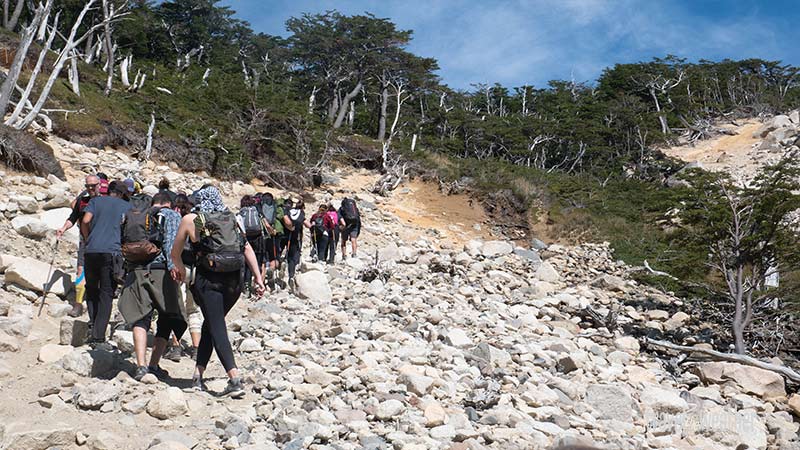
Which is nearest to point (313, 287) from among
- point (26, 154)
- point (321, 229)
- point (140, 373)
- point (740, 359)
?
point (321, 229)

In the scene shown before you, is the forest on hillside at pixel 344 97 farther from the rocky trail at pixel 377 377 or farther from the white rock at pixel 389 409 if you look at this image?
the white rock at pixel 389 409

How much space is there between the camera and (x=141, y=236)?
4.74 meters

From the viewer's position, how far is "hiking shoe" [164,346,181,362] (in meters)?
5.36

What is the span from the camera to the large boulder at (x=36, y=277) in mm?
5879

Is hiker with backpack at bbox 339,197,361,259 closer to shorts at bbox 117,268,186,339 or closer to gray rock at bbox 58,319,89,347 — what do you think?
gray rock at bbox 58,319,89,347

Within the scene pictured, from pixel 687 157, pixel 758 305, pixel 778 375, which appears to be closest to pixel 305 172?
pixel 758 305

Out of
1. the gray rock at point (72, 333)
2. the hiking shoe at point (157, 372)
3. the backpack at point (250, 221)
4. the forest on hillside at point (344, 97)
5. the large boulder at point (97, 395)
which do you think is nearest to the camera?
the large boulder at point (97, 395)

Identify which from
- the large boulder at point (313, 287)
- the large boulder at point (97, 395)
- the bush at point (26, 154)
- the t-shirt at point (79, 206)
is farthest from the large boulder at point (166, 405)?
the bush at point (26, 154)

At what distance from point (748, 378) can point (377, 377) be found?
5.11m

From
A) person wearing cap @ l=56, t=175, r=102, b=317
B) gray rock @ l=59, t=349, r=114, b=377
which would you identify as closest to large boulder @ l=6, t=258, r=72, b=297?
person wearing cap @ l=56, t=175, r=102, b=317

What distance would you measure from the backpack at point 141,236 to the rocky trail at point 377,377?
2.63 feet

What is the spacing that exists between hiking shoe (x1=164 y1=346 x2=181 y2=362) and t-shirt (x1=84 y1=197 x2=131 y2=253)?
103 cm

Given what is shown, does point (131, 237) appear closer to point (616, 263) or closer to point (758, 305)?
point (758, 305)

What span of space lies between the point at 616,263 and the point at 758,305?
7725 mm
